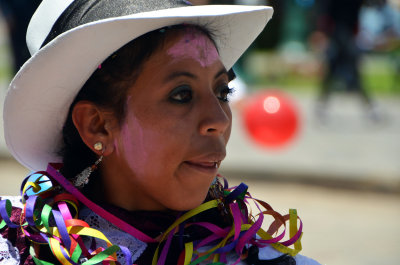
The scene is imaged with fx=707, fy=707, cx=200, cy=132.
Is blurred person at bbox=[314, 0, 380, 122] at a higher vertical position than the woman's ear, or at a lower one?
higher

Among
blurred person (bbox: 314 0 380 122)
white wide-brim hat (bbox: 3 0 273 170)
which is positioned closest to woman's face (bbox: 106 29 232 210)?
white wide-brim hat (bbox: 3 0 273 170)

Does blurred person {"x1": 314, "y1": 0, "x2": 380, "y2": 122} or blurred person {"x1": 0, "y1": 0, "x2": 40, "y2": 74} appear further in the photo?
blurred person {"x1": 314, "y1": 0, "x2": 380, "y2": 122}

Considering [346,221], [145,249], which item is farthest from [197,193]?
[346,221]

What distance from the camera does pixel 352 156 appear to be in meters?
8.14

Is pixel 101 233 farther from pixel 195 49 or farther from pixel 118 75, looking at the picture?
pixel 195 49

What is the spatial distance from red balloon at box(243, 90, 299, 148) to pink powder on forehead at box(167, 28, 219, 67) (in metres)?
3.65

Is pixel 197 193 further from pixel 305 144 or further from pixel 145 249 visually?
pixel 305 144

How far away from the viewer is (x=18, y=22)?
6.54 m

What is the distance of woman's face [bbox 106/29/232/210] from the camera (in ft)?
6.21

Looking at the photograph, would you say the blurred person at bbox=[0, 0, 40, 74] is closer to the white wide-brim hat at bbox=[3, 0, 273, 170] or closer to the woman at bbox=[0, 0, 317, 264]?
the white wide-brim hat at bbox=[3, 0, 273, 170]

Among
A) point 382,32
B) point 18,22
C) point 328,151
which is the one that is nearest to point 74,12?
point 18,22

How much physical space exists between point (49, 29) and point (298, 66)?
1566 centimetres

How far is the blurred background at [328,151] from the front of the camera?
5469 millimetres

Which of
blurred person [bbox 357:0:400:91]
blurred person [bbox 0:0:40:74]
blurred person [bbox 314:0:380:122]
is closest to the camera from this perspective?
blurred person [bbox 0:0:40:74]
